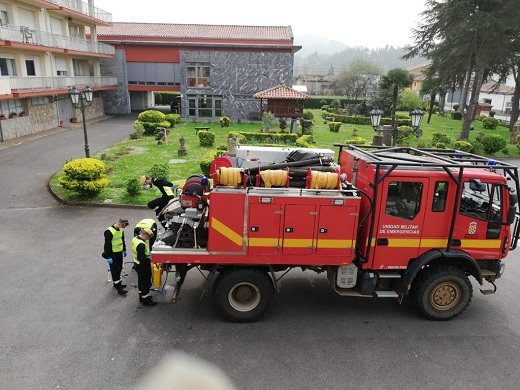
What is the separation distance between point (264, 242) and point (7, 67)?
27.4 m

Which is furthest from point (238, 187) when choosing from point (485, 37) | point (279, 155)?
point (485, 37)

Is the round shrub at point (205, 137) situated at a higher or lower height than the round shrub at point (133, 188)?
higher

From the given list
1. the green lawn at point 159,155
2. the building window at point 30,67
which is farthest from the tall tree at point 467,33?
the building window at point 30,67

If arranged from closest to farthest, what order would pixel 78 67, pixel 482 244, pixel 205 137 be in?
pixel 482 244, pixel 205 137, pixel 78 67

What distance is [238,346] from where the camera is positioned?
6.87 metres

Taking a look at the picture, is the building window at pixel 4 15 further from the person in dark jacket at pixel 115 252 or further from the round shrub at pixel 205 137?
the person in dark jacket at pixel 115 252

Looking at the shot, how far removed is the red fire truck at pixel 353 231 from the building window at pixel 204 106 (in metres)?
32.0

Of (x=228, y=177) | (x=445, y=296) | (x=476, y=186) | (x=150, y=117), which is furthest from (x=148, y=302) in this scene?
(x=150, y=117)

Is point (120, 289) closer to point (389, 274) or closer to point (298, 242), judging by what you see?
point (298, 242)

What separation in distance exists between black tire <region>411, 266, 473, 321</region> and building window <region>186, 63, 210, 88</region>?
34.1 metres

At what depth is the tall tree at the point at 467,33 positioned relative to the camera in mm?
27000

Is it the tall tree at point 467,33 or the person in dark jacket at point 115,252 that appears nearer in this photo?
the person in dark jacket at point 115,252

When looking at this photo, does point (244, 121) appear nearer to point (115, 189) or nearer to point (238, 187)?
point (115, 189)

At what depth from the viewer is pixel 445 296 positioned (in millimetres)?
7820
